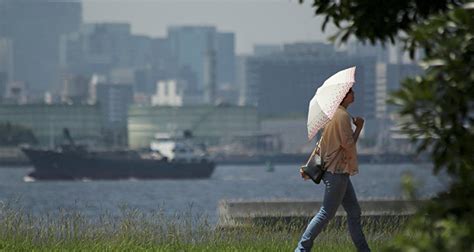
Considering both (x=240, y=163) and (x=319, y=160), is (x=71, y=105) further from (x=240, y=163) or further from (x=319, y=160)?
(x=319, y=160)

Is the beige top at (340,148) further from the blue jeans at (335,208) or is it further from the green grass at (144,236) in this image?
the green grass at (144,236)

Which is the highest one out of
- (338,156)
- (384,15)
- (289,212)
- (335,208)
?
(384,15)

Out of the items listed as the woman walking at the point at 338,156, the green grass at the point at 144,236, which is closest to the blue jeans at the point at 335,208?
the woman walking at the point at 338,156

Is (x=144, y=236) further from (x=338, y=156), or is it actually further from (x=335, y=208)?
(x=338, y=156)

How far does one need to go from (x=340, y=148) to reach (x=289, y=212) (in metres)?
5.53

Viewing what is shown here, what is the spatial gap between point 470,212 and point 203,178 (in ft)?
400

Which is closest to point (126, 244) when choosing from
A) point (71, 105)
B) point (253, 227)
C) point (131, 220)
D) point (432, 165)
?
point (131, 220)

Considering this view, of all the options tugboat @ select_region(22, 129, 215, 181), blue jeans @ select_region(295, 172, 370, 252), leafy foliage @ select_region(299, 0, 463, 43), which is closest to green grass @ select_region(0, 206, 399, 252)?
blue jeans @ select_region(295, 172, 370, 252)

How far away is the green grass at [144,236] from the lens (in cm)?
1222

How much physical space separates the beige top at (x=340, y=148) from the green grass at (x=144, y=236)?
1.81m

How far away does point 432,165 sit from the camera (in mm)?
5551

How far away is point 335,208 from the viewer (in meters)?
10.6

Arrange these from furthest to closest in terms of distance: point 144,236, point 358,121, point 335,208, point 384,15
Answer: point 144,236, point 358,121, point 335,208, point 384,15

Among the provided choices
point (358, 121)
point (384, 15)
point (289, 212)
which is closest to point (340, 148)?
point (358, 121)
